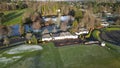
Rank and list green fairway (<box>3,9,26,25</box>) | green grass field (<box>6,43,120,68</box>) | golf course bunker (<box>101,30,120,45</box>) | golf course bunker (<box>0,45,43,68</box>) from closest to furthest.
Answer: green grass field (<box>6,43,120,68</box>) → golf course bunker (<box>0,45,43,68</box>) → golf course bunker (<box>101,30,120,45</box>) → green fairway (<box>3,9,26,25</box>)

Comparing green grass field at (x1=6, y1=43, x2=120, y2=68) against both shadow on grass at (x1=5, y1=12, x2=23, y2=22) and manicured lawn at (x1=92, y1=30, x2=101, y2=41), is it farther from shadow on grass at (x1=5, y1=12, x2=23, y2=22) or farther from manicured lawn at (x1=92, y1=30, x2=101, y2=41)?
shadow on grass at (x1=5, y1=12, x2=23, y2=22)

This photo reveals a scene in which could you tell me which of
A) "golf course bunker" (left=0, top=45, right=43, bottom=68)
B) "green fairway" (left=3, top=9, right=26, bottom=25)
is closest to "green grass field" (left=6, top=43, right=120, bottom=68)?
"golf course bunker" (left=0, top=45, right=43, bottom=68)

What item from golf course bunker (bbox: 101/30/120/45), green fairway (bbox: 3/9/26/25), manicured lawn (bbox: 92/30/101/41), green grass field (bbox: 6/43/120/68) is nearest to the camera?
green grass field (bbox: 6/43/120/68)

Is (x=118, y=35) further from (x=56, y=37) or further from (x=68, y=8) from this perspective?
(x=68, y=8)

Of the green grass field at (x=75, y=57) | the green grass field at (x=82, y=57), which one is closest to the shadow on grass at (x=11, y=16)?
the green grass field at (x=75, y=57)

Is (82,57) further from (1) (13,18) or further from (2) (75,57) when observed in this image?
(1) (13,18)

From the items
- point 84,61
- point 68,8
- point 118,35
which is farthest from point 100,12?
point 84,61
